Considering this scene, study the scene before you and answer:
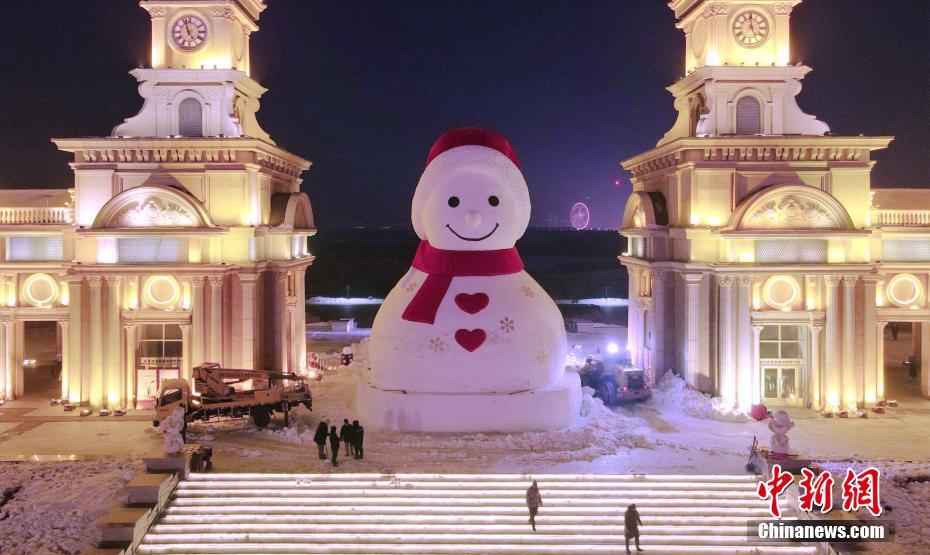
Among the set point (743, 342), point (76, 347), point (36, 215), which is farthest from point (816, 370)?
point (36, 215)

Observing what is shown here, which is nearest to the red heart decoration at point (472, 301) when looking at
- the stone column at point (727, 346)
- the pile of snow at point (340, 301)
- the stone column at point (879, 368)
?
the stone column at point (727, 346)

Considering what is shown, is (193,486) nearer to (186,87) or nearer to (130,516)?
(130,516)

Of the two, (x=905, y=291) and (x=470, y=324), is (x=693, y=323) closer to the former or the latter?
(x=905, y=291)

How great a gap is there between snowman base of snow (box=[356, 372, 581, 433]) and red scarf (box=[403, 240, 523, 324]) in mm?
2155

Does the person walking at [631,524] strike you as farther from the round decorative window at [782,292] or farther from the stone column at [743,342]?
the round decorative window at [782,292]

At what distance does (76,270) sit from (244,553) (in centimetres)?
1359

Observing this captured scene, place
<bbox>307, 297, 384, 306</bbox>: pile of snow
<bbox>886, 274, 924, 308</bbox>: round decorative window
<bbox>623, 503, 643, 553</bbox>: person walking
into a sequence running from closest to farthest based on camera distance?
<bbox>623, 503, 643, 553</bbox>: person walking, <bbox>886, 274, 924, 308</bbox>: round decorative window, <bbox>307, 297, 384, 306</bbox>: pile of snow

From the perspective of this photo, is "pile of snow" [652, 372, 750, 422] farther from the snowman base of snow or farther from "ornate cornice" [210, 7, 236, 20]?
"ornate cornice" [210, 7, 236, 20]

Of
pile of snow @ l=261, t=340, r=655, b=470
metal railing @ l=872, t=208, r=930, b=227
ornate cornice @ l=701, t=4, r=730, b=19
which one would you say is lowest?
pile of snow @ l=261, t=340, r=655, b=470

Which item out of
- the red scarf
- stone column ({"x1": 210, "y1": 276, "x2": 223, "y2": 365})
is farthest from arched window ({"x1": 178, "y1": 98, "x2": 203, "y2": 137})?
the red scarf

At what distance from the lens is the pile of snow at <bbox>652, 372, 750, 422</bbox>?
23125 millimetres

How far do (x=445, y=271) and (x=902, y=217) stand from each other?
15951 mm

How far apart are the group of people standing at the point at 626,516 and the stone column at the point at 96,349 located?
50.4 ft

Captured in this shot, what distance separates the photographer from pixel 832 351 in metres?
24.3
